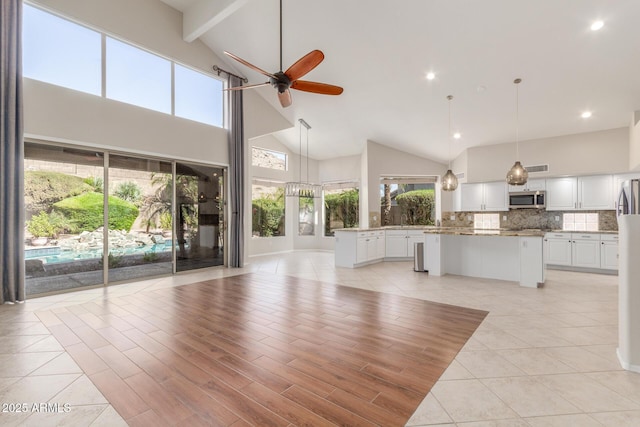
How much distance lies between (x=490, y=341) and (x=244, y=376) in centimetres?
234

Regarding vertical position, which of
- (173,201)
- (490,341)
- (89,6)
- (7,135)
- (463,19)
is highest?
(89,6)

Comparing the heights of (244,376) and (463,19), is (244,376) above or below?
below

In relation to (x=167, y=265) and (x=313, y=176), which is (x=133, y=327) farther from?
(x=313, y=176)

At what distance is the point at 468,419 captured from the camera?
1.79 meters

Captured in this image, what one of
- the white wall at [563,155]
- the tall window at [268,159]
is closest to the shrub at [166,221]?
the tall window at [268,159]

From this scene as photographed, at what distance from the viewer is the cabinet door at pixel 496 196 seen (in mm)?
7207

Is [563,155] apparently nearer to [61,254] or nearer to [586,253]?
[586,253]

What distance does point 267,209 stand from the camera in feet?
32.5

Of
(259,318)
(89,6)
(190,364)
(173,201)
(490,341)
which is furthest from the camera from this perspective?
(173,201)

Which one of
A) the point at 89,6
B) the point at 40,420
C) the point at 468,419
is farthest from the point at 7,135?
the point at 468,419

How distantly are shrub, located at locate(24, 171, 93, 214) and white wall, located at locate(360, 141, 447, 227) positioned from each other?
254 inches

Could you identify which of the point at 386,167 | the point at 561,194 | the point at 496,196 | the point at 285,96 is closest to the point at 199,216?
the point at 285,96

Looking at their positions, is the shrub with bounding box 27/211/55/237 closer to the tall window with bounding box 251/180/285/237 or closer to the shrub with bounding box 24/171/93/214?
the shrub with bounding box 24/171/93/214

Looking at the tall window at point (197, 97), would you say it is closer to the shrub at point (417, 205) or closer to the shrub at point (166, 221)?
the shrub at point (166, 221)
